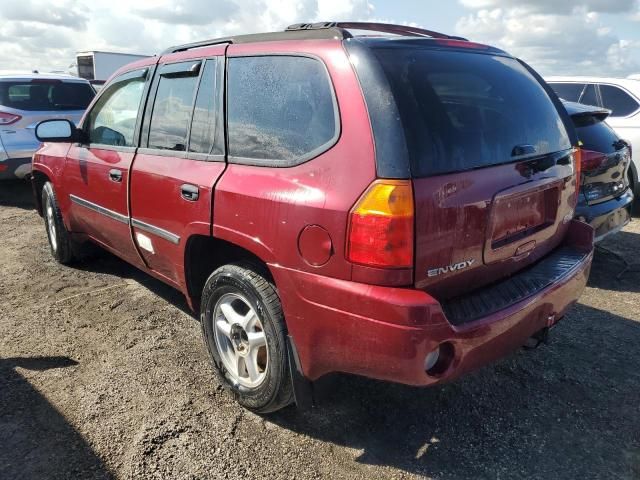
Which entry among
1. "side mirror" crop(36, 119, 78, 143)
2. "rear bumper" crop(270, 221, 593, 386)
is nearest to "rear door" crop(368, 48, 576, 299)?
"rear bumper" crop(270, 221, 593, 386)

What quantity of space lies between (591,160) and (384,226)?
10.4 ft

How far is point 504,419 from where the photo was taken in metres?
2.73

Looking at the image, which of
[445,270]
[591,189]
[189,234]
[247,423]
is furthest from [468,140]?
[591,189]

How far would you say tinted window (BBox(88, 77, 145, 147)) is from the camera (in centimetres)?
362

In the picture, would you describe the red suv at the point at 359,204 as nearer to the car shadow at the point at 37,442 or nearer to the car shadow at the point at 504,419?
the car shadow at the point at 504,419

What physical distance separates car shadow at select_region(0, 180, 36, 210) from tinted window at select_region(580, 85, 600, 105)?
7896 millimetres

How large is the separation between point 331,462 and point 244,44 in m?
2.11

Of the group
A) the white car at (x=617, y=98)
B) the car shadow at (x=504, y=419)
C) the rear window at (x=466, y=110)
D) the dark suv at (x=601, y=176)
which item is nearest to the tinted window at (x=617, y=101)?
the white car at (x=617, y=98)

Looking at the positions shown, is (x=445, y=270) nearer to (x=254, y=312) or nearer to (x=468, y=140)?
(x=468, y=140)

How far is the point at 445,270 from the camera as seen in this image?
217cm

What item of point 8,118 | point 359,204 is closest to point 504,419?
point 359,204

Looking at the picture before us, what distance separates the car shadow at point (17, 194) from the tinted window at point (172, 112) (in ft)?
17.4

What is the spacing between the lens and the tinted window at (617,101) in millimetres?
6914

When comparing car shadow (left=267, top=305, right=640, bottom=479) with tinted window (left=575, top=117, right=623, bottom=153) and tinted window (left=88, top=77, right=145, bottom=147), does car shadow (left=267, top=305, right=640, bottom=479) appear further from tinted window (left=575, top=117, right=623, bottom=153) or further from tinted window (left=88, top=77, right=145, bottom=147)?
tinted window (left=88, top=77, right=145, bottom=147)
